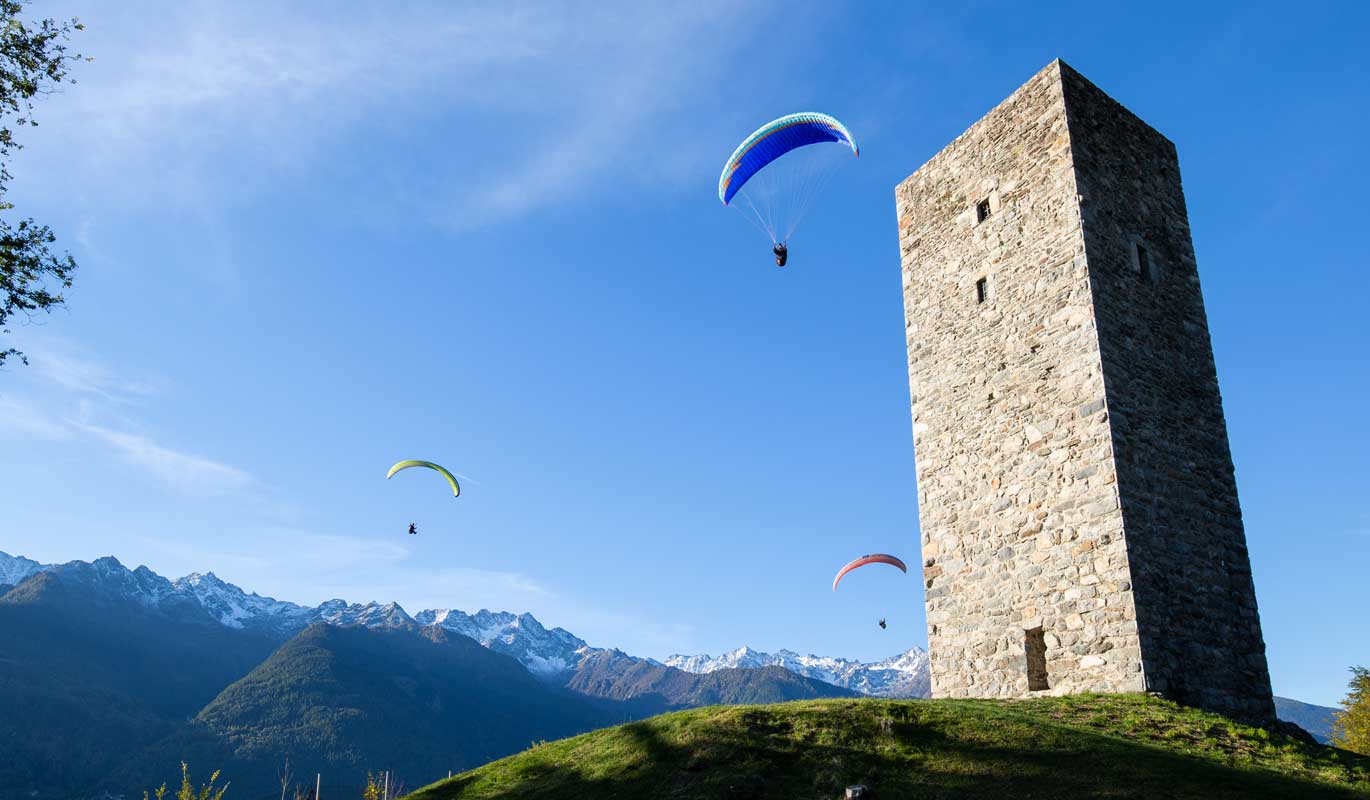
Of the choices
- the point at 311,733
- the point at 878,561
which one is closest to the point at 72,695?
the point at 311,733

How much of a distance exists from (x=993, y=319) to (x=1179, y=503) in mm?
4932

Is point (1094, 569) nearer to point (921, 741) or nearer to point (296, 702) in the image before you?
point (921, 741)

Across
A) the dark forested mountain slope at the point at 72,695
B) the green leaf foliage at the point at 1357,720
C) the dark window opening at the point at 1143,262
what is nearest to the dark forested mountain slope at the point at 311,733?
the dark forested mountain slope at the point at 72,695

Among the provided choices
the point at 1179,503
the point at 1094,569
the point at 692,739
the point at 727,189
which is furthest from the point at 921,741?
the point at 727,189

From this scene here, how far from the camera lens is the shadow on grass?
35.2 feet

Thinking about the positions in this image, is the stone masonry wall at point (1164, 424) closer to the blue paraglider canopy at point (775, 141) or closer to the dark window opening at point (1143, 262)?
the dark window opening at point (1143, 262)

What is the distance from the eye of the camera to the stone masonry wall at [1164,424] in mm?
15039

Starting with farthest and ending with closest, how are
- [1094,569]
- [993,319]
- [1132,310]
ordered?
[993,319], [1132,310], [1094,569]

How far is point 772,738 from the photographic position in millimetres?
12812

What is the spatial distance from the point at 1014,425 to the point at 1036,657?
14.2 ft

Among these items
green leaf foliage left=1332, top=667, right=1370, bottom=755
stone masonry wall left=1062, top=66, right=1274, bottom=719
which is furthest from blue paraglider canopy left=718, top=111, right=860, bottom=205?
green leaf foliage left=1332, top=667, right=1370, bottom=755

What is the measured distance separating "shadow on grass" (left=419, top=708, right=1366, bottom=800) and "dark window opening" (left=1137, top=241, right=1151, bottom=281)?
9.74 m

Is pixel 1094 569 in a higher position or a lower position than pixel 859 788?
higher

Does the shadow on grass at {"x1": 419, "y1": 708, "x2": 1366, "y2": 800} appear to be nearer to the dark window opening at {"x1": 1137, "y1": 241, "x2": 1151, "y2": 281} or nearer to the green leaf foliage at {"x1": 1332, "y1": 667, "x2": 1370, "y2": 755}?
the dark window opening at {"x1": 1137, "y1": 241, "x2": 1151, "y2": 281}
